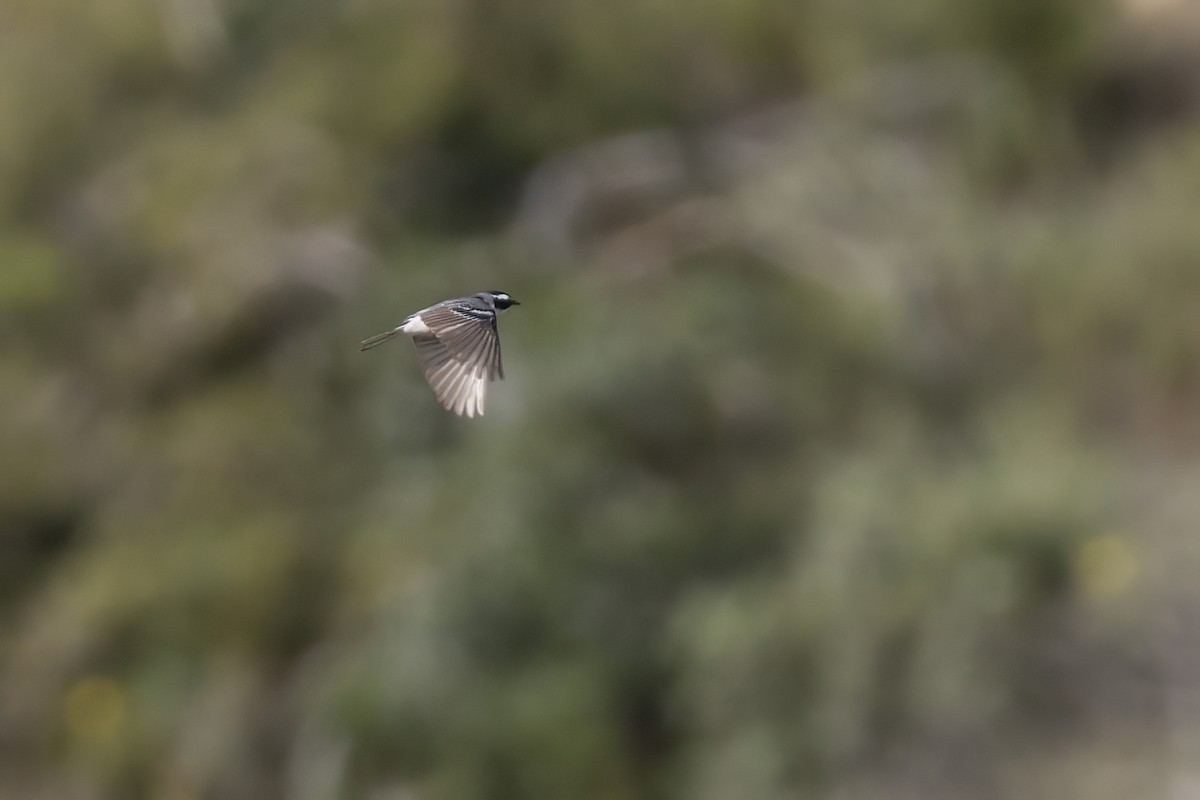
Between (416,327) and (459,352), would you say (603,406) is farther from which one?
(459,352)

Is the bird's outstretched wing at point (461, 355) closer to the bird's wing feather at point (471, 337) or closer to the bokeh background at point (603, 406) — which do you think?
the bird's wing feather at point (471, 337)

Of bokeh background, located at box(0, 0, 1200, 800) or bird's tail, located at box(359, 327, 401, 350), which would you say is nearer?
bird's tail, located at box(359, 327, 401, 350)

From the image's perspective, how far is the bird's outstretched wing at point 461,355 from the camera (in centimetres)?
155

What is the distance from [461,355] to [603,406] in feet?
7.17

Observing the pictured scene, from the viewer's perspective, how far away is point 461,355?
1630 mm

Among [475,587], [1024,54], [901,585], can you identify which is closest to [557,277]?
[475,587]

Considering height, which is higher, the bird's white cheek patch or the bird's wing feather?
the bird's white cheek patch

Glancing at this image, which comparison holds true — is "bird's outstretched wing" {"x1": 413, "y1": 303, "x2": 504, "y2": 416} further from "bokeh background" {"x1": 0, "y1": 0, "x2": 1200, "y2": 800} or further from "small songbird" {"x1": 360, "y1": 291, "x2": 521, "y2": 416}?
"bokeh background" {"x1": 0, "y1": 0, "x2": 1200, "y2": 800}

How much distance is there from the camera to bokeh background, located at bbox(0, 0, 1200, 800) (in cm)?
350

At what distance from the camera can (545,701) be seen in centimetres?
347

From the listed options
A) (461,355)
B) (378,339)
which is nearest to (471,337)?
(461,355)

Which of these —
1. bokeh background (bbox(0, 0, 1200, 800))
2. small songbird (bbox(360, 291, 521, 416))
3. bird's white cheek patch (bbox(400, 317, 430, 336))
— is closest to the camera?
small songbird (bbox(360, 291, 521, 416))

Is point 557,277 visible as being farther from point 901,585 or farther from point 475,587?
point 901,585

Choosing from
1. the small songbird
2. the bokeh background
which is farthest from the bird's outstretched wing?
the bokeh background
